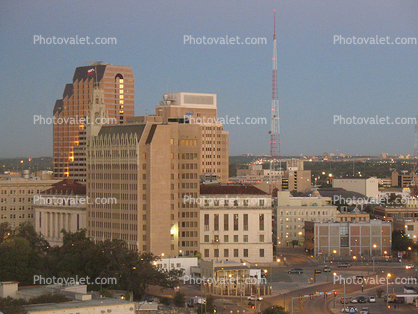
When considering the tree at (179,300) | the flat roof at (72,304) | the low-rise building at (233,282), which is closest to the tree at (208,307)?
the tree at (179,300)

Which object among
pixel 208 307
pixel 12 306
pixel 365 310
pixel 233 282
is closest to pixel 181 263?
pixel 233 282

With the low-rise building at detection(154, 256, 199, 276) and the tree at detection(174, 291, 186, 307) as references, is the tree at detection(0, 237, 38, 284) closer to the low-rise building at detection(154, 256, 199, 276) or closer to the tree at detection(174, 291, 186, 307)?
the tree at detection(174, 291, 186, 307)

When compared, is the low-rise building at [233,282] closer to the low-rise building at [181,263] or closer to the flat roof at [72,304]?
the low-rise building at [181,263]

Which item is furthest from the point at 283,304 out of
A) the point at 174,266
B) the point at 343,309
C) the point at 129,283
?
the point at 174,266

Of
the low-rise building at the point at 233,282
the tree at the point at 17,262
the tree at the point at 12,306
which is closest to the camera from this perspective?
the tree at the point at 12,306

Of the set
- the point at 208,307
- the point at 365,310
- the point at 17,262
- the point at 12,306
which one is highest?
the point at 12,306

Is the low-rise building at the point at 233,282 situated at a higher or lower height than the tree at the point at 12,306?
lower

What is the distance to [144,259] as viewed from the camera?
174 meters

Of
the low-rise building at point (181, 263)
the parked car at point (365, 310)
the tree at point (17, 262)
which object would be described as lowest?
the parked car at point (365, 310)

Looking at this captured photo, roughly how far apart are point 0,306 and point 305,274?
318 feet

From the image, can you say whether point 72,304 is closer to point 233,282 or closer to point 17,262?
point 17,262

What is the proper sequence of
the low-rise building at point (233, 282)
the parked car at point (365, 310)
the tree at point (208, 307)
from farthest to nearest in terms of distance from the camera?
the low-rise building at point (233, 282), the parked car at point (365, 310), the tree at point (208, 307)

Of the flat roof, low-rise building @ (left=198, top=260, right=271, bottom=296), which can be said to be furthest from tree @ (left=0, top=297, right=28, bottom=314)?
low-rise building @ (left=198, top=260, right=271, bottom=296)

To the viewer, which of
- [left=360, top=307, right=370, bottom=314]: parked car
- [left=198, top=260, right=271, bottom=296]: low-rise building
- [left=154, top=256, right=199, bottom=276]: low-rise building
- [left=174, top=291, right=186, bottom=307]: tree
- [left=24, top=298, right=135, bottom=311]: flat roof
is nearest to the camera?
[left=24, top=298, right=135, bottom=311]: flat roof
